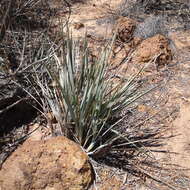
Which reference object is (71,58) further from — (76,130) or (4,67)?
(4,67)

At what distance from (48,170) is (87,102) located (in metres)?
0.58

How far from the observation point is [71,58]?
116 inches

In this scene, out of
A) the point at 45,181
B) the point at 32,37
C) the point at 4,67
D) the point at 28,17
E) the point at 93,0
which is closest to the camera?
the point at 45,181

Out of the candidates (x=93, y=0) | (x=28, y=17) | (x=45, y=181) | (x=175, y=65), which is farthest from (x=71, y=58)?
(x=93, y=0)

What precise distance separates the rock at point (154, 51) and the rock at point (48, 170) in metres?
1.87

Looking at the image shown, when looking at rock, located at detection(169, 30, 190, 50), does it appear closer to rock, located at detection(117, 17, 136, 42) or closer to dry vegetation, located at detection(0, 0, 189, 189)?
rock, located at detection(117, 17, 136, 42)

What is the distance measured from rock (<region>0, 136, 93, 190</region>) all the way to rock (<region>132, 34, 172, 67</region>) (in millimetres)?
1875

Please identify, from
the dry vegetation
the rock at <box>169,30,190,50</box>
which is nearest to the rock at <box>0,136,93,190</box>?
the dry vegetation

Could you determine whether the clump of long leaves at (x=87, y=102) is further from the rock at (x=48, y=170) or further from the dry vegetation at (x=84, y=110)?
the rock at (x=48, y=170)

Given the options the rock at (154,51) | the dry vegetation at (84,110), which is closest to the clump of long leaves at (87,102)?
the dry vegetation at (84,110)

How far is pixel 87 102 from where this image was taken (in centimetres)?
273

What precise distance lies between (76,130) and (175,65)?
180cm

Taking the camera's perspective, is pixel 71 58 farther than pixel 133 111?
No

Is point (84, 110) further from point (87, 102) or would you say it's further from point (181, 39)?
point (181, 39)
